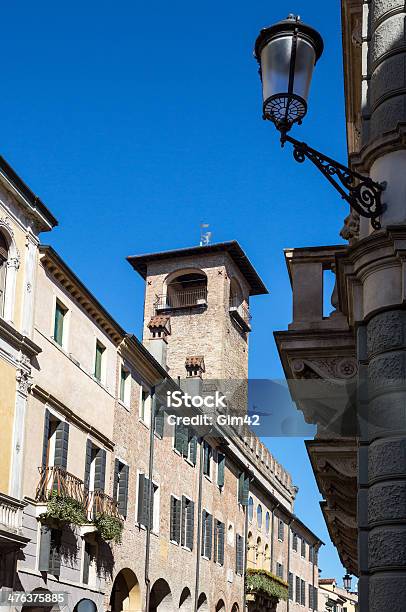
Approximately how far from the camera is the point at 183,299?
199 feet

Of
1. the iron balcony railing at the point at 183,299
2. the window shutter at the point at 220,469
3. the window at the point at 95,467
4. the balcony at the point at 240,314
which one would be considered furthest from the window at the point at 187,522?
the balcony at the point at 240,314

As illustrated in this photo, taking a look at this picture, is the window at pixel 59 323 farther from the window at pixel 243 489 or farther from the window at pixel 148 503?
the window at pixel 243 489

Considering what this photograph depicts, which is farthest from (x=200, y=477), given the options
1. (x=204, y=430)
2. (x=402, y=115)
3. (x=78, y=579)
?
(x=402, y=115)

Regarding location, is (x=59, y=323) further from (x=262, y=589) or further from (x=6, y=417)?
(x=262, y=589)

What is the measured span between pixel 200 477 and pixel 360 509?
3050 centimetres

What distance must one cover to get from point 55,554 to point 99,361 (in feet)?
20.8

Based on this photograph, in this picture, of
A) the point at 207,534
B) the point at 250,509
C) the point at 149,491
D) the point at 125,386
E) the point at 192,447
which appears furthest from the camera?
the point at 250,509

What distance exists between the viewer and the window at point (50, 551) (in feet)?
72.8

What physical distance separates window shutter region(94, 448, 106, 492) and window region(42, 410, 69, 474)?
2.54 metres

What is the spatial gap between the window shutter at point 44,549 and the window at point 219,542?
1715cm

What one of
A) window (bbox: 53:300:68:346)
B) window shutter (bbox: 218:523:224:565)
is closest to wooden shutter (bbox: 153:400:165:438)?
window (bbox: 53:300:68:346)

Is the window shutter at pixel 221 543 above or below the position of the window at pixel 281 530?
below

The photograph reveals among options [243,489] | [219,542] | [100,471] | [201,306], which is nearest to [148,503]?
[100,471]

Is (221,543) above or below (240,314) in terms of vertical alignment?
below
